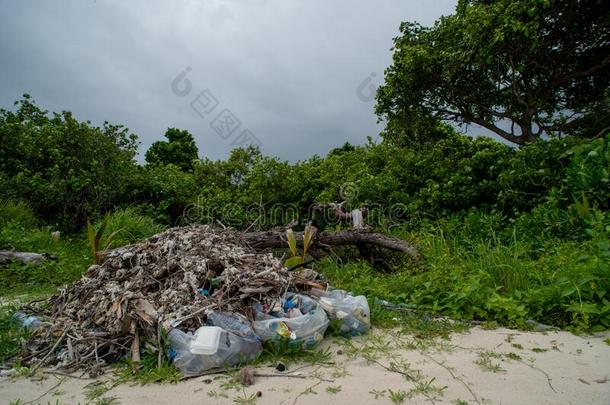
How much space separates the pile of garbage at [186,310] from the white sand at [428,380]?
0.71 feet

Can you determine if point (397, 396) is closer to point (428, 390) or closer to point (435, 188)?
point (428, 390)

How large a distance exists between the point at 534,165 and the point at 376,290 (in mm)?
3810

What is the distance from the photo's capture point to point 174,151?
1959cm

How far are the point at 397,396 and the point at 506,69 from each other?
885 cm

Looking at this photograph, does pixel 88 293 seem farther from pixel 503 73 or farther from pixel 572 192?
pixel 503 73

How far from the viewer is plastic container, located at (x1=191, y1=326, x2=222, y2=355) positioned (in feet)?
8.05

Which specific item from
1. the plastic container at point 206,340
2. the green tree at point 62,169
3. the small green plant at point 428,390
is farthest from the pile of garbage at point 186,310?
the green tree at point 62,169

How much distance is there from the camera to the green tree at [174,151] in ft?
63.8

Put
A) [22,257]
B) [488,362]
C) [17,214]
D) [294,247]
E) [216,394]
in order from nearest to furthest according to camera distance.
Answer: [216,394] → [488,362] → [294,247] → [22,257] → [17,214]

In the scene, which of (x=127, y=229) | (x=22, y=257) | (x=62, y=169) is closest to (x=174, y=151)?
(x=62, y=169)

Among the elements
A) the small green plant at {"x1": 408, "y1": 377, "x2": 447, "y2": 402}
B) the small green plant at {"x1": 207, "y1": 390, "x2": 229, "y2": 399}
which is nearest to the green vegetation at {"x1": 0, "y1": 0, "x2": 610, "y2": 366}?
the small green plant at {"x1": 408, "y1": 377, "x2": 447, "y2": 402}

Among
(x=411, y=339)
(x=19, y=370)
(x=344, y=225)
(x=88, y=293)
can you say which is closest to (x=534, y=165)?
(x=344, y=225)

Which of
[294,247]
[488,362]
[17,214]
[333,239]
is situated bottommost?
[488,362]

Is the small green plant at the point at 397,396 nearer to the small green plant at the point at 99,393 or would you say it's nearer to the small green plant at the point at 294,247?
the small green plant at the point at 99,393
